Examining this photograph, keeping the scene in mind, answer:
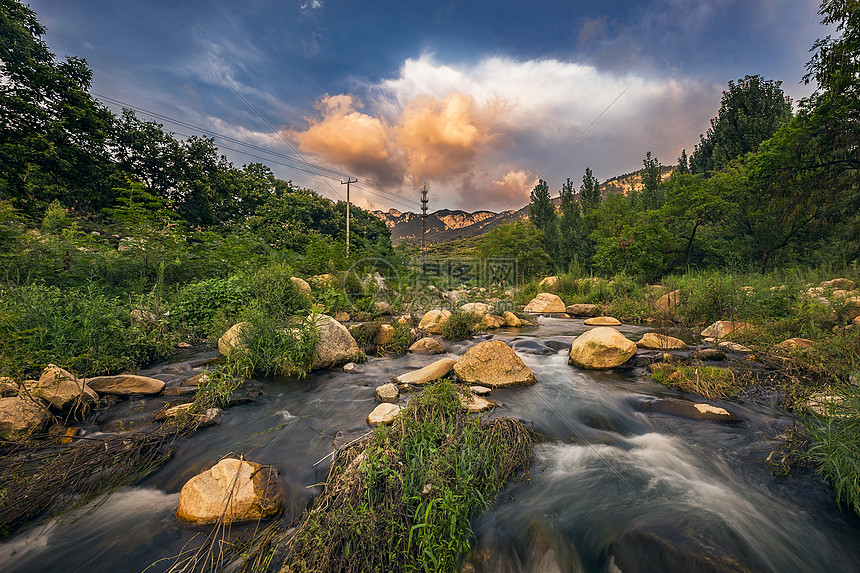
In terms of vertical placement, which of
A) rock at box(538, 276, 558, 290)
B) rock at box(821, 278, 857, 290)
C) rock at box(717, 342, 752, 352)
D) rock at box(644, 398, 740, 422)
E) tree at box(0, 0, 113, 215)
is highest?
tree at box(0, 0, 113, 215)

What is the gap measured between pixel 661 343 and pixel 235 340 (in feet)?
33.0

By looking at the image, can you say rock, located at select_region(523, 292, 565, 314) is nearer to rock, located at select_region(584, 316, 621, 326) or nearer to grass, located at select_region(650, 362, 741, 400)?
rock, located at select_region(584, 316, 621, 326)

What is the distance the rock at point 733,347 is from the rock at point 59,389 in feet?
40.8

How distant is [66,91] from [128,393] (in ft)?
76.9

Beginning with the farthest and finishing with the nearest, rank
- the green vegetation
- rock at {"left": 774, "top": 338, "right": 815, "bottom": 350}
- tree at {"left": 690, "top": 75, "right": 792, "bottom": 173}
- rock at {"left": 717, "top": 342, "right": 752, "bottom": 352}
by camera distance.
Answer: tree at {"left": 690, "top": 75, "right": 792, "bottom": 173} < rock at {"left": 717, "top": 342, "right": 752, "bottom": 352} < rock at {"left": 774, "top": 338, "right": 815, "bottom": 350} < the green vegetation

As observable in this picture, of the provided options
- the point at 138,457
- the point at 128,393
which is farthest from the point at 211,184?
the point at 138,457

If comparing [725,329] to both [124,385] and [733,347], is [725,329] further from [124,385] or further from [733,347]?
[124,385]

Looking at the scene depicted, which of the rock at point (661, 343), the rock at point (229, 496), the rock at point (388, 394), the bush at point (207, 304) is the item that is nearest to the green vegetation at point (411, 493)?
the rock at point (229, 496)

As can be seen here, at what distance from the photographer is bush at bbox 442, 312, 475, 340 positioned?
9758 mm

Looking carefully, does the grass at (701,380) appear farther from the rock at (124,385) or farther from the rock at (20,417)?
the rock at (20,417)

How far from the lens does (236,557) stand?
2242 millimetres

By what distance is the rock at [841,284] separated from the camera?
9.42 m

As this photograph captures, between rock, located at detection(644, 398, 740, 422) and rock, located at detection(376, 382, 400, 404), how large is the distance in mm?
4174

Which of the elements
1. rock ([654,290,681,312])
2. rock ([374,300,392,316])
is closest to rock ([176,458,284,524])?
rock ([374,300,392,316])
